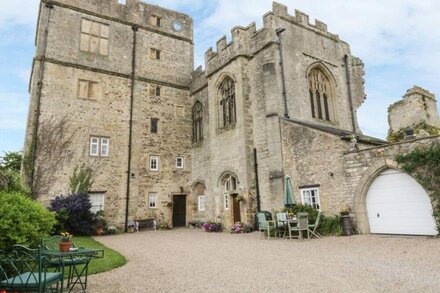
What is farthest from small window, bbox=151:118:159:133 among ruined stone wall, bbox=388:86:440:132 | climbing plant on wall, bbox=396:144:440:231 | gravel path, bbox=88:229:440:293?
ruined stone wall, bbox=388:86:440:132

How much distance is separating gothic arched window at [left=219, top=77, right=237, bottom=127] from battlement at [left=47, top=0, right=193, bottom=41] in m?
7.24

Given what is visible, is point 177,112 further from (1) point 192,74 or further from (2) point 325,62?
(2) point 325,62

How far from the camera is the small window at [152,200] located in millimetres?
18391

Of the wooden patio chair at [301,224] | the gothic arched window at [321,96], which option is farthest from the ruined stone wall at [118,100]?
the wooden patio chair at [301,224]

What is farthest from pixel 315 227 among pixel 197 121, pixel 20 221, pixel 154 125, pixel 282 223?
pixel 154 125

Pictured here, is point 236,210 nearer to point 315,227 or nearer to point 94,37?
point 315,227

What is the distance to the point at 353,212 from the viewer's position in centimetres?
1108

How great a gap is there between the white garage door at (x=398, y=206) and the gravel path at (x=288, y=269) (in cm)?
68

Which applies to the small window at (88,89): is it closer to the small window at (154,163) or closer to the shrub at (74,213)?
the small window at (154,163)

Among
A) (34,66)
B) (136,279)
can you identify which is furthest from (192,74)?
(136,279)

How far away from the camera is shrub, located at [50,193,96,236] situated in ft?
46.7

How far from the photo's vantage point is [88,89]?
58.3 ft

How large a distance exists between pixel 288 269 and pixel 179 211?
14184 mm

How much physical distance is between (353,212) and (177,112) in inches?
522
